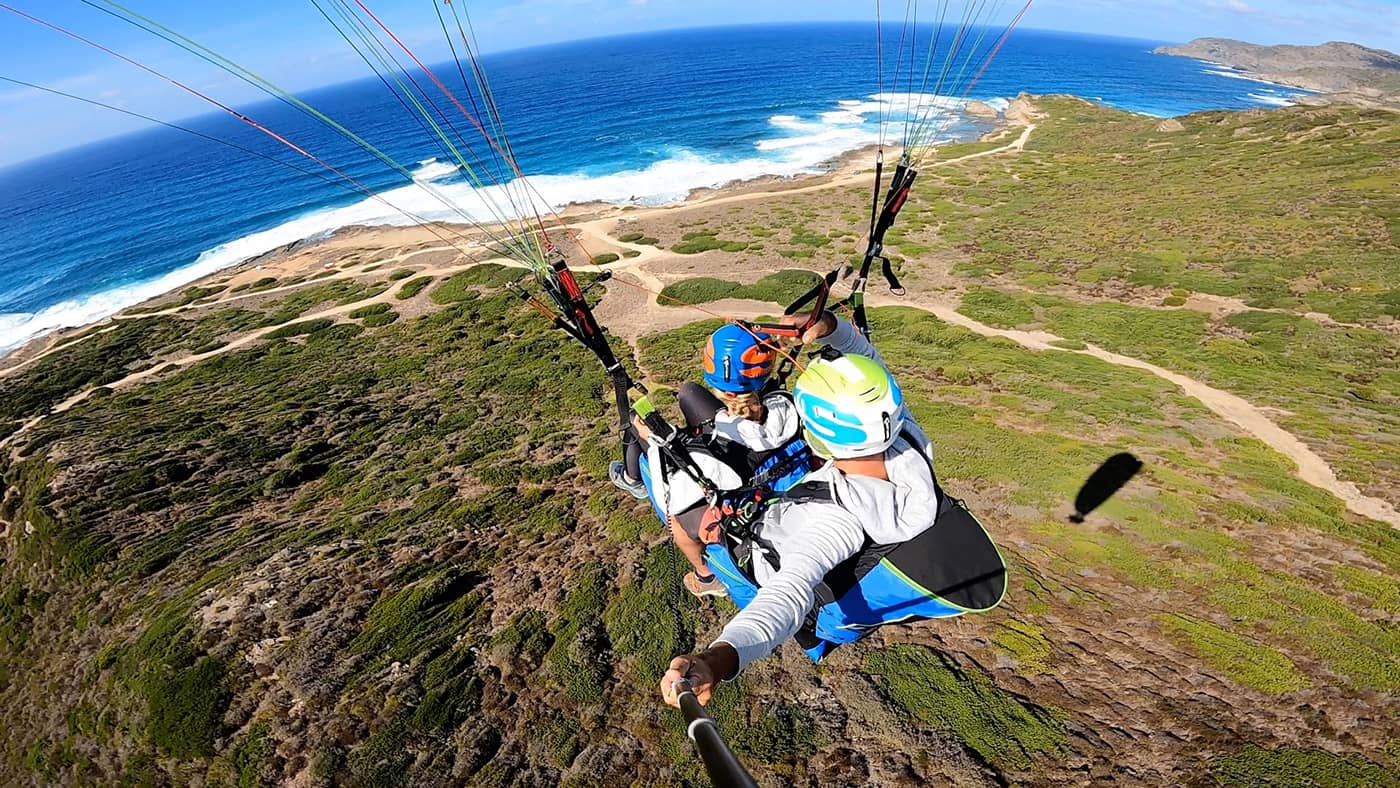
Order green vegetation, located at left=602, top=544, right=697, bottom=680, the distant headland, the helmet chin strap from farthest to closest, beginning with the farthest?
the distant headland
green vegetation, located at left=602, top=544, right=697, bottom=680
the helmet chin strap

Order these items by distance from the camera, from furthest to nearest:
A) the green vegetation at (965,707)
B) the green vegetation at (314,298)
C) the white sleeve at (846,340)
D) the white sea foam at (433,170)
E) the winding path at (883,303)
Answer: the white sea foam at (433,170)
the green vegetation at (314,298)
the winding path at (883,303)
the green vegetation at (965,707)
the white sleeve at (846,340)

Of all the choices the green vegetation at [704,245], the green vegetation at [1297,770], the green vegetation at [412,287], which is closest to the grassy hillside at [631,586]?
the green vegetation at [1297,770]

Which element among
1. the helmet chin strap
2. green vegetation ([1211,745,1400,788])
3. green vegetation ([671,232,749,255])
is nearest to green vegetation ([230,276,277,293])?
green vegetation ([671,232,749,255])

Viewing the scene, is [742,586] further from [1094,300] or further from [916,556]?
[1094,300]

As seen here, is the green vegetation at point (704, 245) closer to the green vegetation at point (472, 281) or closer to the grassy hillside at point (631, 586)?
the green vegetation at point (472, 281)

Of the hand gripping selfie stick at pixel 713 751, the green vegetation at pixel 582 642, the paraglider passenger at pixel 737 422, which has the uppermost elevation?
the hand gripping selfie stick at pixel 713 751

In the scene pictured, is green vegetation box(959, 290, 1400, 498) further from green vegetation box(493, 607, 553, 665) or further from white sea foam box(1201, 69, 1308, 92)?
white sea foam box(1201, 69, 1308, 92)

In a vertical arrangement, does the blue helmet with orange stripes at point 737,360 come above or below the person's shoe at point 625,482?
above

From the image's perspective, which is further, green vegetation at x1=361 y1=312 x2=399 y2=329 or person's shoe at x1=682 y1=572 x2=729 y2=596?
green vegetation at x1=361 y1=312 x2=399 y2=329
